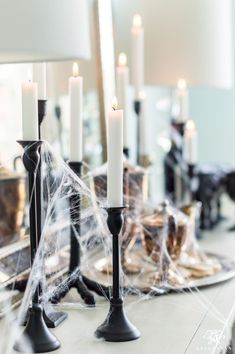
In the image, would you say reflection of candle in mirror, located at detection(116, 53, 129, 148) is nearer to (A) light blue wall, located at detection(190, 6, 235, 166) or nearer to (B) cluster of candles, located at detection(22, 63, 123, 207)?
(B) cluster of candles, located at detection(22, 63, 123, 207)

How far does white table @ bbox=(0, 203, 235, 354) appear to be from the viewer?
1.03 meters

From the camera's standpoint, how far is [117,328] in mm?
1061

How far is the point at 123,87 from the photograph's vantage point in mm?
1626

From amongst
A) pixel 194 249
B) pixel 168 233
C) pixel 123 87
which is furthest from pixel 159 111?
pixel 168 233

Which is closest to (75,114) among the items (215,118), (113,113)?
(113,113)

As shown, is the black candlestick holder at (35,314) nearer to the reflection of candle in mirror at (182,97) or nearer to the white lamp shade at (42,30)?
the white lamp shade at (42,30)

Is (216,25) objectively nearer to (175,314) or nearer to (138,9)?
(138,9)

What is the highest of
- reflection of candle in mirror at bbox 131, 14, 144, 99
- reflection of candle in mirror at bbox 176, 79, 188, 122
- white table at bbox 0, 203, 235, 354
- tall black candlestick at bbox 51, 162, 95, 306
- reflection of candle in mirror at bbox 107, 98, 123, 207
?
reflection of candle in mirror at bbox 131, 14, 144, 99

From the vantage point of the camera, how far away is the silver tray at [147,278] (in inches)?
51.2

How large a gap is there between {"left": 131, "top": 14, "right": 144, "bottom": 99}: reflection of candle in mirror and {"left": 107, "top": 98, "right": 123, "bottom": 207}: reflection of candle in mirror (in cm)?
70

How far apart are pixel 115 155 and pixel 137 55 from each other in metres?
0.75

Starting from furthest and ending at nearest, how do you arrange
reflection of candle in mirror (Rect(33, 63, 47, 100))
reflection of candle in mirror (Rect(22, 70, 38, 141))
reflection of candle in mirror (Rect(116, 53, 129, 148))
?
reflection of candle in mirror (Rect(116, 53, 129, 148)), reflection of candle in mirror (Rect(33, 63, 47, 100)), reflection of candle in mirror (Rect(22, 70, 38, 141))

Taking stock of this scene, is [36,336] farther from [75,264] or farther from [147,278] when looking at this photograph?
[147,278]

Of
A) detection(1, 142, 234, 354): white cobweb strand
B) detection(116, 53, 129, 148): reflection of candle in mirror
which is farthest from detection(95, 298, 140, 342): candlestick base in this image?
detection(116, 53, 129, 148): reflection of candle in mirror
